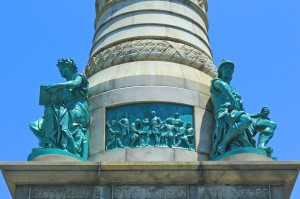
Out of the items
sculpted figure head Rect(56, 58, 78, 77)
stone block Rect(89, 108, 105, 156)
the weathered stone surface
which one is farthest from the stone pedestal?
sculpted figure head Rect(56, 58, 78, 77)

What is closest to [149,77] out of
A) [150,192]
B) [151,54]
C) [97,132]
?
[151,54]

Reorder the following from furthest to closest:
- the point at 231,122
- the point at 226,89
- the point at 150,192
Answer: the point at 226,89 < the point at 231,122 < the point at 150,192

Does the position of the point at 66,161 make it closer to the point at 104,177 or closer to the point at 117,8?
the point at 104,177

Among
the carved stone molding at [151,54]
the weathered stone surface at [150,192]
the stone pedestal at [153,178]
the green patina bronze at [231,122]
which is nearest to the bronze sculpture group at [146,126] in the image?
the green patina bronze at [231,122]

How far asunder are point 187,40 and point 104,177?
19.7 ft

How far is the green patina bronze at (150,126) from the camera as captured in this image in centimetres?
1458

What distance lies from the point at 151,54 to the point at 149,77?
1.01 metres

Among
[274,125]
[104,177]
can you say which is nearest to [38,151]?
[104,177]

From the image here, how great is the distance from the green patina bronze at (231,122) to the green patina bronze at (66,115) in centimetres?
339

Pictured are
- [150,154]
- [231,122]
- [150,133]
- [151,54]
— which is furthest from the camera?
[151,54]

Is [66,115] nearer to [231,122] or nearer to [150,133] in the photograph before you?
[150,133]

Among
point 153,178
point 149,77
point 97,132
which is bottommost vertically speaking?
point 153,178

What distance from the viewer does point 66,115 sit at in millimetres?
14664

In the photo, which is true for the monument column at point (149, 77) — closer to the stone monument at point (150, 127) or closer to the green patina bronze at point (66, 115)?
the stone monument at point (150, 127)
